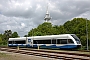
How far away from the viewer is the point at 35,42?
37.8 m

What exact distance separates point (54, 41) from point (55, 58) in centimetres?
1689

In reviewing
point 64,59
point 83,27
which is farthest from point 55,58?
point 83,27

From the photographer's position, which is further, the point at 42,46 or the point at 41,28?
the point at 41,28

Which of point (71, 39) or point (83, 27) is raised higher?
point (83, 27)

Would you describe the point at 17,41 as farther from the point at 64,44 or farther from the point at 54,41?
the point at 64,44

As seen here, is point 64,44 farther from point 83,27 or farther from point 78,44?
point 83,27

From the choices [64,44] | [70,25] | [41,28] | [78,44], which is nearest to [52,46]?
[64,44]

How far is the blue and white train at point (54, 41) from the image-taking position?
98.6 ft

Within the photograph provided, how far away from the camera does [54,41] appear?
108 ft

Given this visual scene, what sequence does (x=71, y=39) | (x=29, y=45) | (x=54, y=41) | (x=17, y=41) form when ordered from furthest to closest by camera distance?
(x=17, y=41), (x=29, y=45), (x=54, y=41), (x=71, y=39)

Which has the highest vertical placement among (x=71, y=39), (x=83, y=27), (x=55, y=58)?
(x=83, y=27)

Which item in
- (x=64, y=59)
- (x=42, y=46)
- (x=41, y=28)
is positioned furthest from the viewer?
(x=41, y=28)

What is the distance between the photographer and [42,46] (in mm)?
35625

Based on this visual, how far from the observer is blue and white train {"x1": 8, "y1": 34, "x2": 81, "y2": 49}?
98.6 ft
